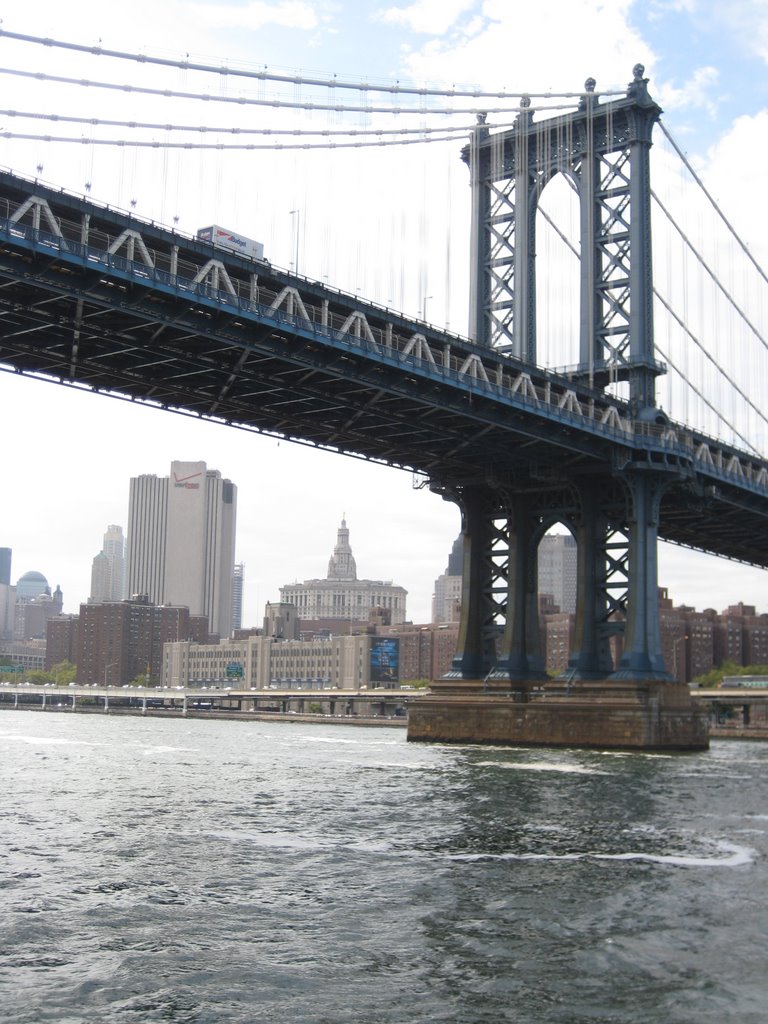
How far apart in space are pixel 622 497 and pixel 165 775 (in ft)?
116

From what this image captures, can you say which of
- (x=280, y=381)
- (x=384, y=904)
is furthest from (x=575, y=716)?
(x=384, y=904)

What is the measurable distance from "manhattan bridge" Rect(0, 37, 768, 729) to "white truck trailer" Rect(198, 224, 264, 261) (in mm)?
851

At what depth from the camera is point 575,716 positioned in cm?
7456

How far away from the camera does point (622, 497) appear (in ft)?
265

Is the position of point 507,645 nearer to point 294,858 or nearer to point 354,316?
point 354,316

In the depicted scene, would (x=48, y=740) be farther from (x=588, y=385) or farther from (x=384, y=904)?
(x=384, y=904)

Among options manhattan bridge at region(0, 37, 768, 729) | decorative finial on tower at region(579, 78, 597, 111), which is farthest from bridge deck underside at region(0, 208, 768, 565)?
decorative finial on tower at region(579, 78, 597, 111)

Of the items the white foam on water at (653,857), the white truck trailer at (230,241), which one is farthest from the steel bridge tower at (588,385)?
the white foam on water at (653,857)

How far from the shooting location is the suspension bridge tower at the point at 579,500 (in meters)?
75.6

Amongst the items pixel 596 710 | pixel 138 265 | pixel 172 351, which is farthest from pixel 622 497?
pixel 138 265

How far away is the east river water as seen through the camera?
17719 millimetres

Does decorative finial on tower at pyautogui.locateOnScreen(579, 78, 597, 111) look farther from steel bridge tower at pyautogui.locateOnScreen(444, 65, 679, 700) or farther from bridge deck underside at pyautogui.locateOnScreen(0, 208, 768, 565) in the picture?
bridge deck underside at pyautogui.locateOnScreen(0, 208, 768, 565)

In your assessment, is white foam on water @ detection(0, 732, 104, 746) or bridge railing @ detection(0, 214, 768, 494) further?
white foam on water @ detection(0, 732, 104, 746)

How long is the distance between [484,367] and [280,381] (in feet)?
43.2
